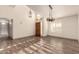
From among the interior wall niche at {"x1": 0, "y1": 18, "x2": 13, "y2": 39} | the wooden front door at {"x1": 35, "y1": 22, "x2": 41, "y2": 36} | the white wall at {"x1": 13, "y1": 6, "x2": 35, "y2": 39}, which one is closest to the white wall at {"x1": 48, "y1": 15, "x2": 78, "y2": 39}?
the wooden front door at {"x1": 35, "y1": 22, "x2": 41, "y2": 36}

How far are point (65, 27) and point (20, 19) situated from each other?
3.55 feet

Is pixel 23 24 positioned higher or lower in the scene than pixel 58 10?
lower

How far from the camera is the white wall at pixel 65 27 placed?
→ 6.24ft

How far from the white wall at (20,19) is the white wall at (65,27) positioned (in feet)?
1.60

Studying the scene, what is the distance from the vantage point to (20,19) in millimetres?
2277

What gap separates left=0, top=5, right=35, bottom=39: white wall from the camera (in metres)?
1.91

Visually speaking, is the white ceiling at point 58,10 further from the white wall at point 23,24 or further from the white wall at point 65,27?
the white wall at point 23,24

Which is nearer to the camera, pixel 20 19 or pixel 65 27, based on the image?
pixel 65 27

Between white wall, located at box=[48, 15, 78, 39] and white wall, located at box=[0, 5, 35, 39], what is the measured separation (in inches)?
19.2

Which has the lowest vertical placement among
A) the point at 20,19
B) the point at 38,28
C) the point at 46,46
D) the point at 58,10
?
the point at 46,46

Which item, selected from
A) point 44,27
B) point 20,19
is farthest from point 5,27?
point 44,27

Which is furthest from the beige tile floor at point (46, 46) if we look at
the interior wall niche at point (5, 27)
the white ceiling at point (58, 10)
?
the white ceiling at point (58, 10)

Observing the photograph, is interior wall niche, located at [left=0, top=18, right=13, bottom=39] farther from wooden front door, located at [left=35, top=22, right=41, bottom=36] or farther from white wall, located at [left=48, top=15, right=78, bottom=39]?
white wall, located at [left=48, top=15, right=78, bottom=39]

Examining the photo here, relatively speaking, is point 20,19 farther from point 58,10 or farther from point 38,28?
point 58,10
